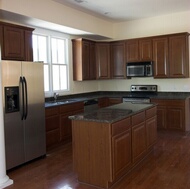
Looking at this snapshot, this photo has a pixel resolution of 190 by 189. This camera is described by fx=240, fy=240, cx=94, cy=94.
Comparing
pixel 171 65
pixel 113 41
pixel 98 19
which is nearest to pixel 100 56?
pixel 113 41

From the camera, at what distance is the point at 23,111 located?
3.86 metres

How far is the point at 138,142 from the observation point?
146 inches

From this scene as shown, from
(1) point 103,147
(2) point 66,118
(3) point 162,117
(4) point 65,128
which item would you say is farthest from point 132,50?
(1) point 103,147

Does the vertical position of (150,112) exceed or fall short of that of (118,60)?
it falls short

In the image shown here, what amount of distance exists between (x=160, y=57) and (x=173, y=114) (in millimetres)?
1514

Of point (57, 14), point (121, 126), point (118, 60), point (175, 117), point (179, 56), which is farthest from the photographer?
point (118, 60)

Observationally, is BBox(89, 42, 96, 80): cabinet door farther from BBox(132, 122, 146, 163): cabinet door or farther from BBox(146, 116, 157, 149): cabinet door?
BBox(132, 122, 146, 163): cabinet door

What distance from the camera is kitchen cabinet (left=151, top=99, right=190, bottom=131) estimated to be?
5797mm

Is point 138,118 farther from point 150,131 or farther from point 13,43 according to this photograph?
point 13,43

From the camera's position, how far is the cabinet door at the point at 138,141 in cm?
355

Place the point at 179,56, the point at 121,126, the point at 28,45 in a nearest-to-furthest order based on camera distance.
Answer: the point at 121,126 → the point at 28,45 → the point at 179,56

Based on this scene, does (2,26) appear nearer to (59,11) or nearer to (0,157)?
(59,11)

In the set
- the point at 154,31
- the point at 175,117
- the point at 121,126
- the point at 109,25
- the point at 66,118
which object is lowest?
the point at 175,117

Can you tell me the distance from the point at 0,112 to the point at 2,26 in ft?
5.12
